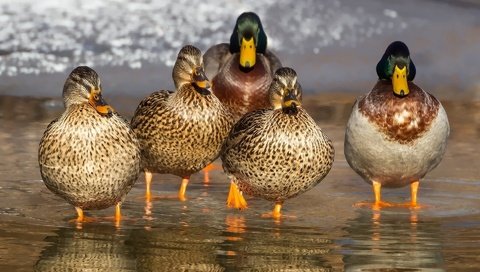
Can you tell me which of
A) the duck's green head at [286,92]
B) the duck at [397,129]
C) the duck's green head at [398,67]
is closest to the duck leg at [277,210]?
the duck's green head at [286,92]

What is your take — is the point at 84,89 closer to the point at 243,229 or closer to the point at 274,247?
the point at 243,229

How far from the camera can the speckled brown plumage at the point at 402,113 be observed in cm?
891

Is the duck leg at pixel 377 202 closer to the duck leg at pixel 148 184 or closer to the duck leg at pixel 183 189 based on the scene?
the duck leg at pixel 183 189

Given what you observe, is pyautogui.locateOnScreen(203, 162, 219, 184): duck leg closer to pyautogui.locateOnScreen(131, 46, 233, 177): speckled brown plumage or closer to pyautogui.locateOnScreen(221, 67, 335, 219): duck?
pyautogui.locateOnScreen(131, 46, 233, 177): speckled brown plumage

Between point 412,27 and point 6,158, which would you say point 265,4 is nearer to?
point 412,27

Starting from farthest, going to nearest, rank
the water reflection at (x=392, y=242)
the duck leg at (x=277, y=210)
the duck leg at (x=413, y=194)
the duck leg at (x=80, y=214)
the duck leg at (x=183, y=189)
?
the duck leg at (x=183, y=189), the duck leg at (x=413, y=194), the duck leg at (x=277, y=210), the duck leg at (x=80, y=214), the water reflection at (x=392, y=242)

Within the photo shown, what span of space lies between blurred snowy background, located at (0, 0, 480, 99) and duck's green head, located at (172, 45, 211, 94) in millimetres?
4319

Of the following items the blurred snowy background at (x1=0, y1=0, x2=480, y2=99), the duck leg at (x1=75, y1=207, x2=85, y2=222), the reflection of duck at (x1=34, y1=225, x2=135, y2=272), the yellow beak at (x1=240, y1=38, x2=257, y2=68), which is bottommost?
the reflection of duck at (x1=34, y1=225, x2=135, y2=272)

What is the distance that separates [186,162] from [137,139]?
0.65m

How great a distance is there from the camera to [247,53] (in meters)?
10.3

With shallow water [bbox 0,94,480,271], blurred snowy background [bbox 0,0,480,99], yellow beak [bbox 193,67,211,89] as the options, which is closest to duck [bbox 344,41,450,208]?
shallow water [bbox 0,94,480,271]

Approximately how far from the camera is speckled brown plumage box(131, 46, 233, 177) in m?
8.91

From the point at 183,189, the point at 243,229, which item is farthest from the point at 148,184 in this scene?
the point at 243,229

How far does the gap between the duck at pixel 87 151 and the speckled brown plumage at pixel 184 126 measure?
2.45ft
